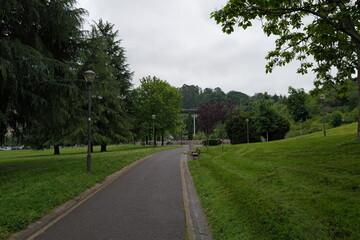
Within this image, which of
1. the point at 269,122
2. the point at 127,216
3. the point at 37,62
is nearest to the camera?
the point at 127,216

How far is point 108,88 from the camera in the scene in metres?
14.4

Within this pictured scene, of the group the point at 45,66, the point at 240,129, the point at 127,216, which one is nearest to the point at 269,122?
the point at 240,129

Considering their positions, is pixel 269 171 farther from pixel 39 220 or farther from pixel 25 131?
pixel 25 131

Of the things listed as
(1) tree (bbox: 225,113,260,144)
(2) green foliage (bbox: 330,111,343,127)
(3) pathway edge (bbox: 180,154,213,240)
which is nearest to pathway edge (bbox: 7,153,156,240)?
(3) pathway edge (bbox: 180,154,213,240)

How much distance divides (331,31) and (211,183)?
6.34 m

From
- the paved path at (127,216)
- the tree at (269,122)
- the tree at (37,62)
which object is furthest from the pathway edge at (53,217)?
the tree at (269,122)

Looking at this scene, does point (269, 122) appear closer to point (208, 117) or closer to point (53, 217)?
point (208, 117)

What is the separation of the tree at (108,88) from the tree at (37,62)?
99cm

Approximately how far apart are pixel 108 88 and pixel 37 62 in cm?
444

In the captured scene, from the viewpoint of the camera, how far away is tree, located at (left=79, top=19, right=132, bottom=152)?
1532 centimetres

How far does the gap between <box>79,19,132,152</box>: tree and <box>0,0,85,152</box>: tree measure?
3.25 feet

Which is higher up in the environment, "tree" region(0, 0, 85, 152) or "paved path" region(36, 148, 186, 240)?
"tree" region(0, 0, 85, 152)

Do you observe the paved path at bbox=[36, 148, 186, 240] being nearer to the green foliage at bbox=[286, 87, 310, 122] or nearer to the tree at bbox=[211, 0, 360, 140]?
the tree at bbox=[211, 0, 360, 140]

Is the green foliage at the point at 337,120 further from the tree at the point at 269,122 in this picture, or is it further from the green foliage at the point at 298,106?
the tree at the point at 269,122
